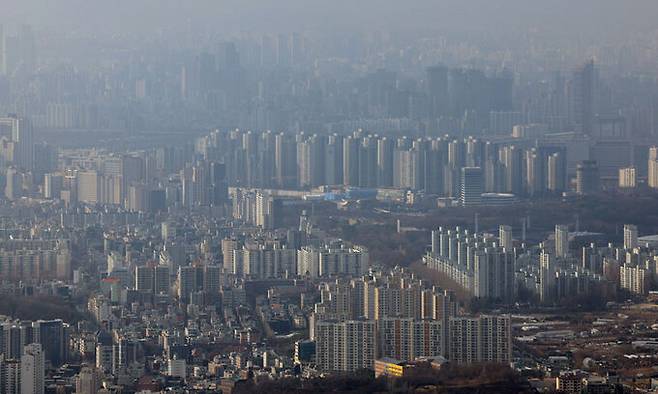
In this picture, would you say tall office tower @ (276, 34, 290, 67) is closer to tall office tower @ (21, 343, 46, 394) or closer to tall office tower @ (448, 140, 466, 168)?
tall office tower @ (448, 140, 466, 168)

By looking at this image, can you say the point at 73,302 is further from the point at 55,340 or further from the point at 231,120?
the point at 231,120

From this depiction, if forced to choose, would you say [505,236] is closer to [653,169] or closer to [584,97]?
[653,169]

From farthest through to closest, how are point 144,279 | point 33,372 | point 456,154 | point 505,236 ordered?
point 456,154 < point 505,236 < point 144,279 < point 33,372

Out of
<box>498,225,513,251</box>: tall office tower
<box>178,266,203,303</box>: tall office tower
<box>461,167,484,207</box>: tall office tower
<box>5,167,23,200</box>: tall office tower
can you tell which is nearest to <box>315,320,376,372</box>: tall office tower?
<box>178,266,203,303</box>: tall office tower

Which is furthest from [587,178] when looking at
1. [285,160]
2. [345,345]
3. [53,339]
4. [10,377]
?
[10,377]

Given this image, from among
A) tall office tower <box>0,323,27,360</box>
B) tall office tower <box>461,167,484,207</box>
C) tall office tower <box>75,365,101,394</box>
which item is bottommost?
tall office tower <box>75,365,101,394</box>

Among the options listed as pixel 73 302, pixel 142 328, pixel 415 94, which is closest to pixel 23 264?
pixel 73 302
